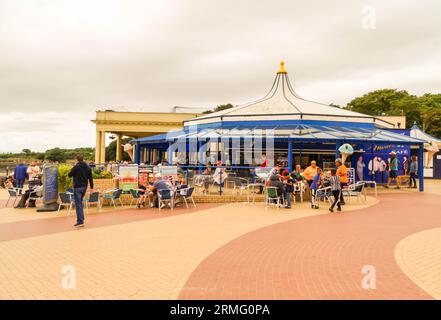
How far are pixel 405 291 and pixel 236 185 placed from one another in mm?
10544

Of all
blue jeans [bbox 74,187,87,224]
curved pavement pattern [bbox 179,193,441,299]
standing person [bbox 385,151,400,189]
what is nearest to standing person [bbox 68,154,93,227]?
blue jeans [bbox 74,187,87,224]

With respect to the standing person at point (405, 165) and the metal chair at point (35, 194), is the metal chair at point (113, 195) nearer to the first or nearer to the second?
the metal chair at point (35, 194)

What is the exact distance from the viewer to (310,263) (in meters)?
5.52

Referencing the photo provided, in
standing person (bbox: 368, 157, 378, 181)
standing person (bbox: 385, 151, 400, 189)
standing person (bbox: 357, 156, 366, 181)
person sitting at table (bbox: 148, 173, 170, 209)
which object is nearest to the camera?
person sitting at table (bbox: 148, 173, 170, 209)

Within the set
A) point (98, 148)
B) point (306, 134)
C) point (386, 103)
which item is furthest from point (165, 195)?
point (386, 103)

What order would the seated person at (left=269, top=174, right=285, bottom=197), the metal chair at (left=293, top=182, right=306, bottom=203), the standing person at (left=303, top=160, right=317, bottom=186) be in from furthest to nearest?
the standing person at (left=303, top=160, right=317, bottom=186) → the metal chair at (left=293, top=182, right=306, bottom=203) → the seated person at (left=269, top=174, right=285, bottom=197)

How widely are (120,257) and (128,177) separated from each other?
7559 mm

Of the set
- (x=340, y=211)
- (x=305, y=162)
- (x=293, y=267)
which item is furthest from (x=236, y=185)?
(x=293, y=267)

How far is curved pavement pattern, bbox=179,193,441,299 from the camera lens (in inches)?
170

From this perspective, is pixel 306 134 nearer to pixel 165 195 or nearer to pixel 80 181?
pixel 165 195

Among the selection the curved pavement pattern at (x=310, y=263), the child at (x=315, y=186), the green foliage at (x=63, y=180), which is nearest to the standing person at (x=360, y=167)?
the child at (x=315, y=186)

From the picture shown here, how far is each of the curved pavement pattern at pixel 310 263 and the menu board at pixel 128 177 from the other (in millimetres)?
6434

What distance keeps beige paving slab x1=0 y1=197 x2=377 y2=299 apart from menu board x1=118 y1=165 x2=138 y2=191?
12.4ft

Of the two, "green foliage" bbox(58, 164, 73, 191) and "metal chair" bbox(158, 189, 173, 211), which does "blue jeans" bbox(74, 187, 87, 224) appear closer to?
"metal chair" bbox(158, 189, 173, 211)
